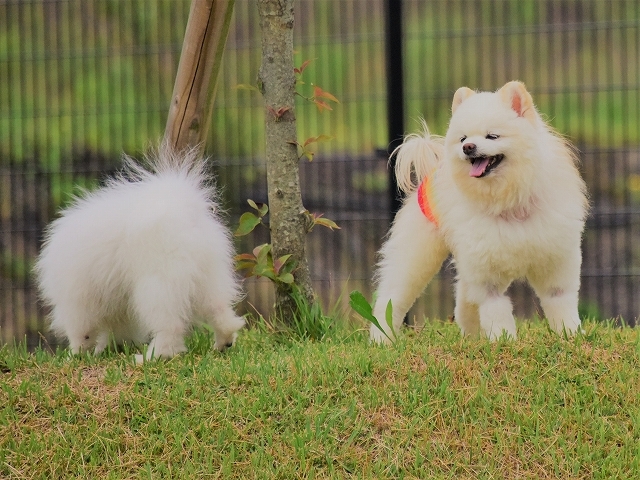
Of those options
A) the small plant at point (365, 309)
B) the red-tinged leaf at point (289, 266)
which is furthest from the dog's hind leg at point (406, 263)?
the red-tinged leaf at point (289, 266)

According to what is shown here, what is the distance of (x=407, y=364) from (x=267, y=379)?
61 centimetres

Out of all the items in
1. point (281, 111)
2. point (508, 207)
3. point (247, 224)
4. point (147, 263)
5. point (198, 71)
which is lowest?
point (147, 263)

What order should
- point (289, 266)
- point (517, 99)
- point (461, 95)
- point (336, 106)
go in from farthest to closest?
1. point (336, 106)
2. point (289, 266)
3. point (461, 95)
4. point (517, 99)

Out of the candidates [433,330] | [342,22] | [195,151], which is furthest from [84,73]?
[433,330]

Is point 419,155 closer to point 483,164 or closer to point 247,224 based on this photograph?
point 483,164

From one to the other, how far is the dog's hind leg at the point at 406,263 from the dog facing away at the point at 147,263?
781mm

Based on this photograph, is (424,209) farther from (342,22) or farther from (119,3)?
(119,3)

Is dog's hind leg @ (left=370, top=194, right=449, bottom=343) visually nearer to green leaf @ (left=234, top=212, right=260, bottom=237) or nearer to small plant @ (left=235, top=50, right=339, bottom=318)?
small plant @ (left=235, top=50, right=339, bottom=318)

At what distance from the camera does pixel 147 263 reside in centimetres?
434

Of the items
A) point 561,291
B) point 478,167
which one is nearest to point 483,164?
point 478,167

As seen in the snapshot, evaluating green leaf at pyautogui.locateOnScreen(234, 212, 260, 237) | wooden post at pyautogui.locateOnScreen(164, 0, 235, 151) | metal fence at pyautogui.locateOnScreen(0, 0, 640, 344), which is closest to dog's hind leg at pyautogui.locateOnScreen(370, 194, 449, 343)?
green leaf at pyautogui.locateOnScreen(234, 212, 260, 237)

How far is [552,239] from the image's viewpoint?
4.18m

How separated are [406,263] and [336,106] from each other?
265cm

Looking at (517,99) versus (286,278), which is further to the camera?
(286,278)
